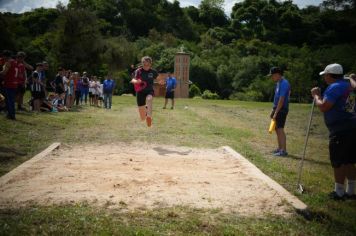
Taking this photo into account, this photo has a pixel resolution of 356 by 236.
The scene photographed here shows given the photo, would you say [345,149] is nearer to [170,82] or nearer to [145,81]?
[145,81]

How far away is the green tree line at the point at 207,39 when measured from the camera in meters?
50.6

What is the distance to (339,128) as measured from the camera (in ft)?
22.4

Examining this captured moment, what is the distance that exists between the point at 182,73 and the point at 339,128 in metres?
50.7

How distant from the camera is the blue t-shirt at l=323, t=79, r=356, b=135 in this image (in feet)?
22.1

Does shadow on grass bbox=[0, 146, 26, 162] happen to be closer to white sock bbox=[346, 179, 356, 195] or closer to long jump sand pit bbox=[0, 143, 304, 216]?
long jump sand pit bbox=[0, 143, 304, 216]

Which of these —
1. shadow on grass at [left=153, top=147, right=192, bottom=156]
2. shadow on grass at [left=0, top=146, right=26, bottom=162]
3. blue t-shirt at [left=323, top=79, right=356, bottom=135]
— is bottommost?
shadow on grass at [left=0, top=146, right=26, bottom=162]

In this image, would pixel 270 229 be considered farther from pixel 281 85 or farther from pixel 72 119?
pixel 72 119

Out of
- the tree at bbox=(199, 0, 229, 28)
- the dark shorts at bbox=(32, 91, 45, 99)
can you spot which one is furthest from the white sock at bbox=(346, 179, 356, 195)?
the tree at bbox=(199, 0, 229, 28)

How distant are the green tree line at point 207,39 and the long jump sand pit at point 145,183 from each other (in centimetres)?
3608

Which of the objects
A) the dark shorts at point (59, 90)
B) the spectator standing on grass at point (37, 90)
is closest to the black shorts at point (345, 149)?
the spectator standing on grass at point (37, 90)

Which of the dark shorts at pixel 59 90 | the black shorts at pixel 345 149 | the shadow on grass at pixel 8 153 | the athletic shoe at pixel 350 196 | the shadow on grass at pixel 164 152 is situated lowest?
the shadow on grass at pixel 8 153

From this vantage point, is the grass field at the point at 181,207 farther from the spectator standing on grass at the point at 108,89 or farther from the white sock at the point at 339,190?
the spectator standing on grass at the point at 108,89

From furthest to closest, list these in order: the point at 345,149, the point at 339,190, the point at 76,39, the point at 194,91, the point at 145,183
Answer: the point at 194,91
the point at 76,39
the point at 145,183
the point at 339,190
the point at 345,149

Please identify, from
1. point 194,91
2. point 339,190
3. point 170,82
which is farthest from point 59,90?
point 194,91
